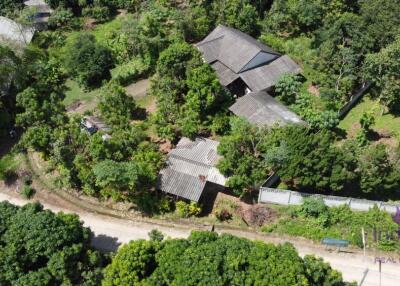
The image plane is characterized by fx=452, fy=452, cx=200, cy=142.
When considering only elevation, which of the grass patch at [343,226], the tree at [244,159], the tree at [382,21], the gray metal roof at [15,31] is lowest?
the grass patch at [343,226]

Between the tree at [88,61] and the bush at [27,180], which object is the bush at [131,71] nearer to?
the tree at [88,61]

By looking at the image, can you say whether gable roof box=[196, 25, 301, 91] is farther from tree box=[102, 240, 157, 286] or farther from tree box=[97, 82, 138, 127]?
tree box=[102, 240, 157, 286]

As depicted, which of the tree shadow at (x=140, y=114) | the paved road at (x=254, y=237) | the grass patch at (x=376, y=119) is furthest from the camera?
the tree shadow at (x=140, y=114)

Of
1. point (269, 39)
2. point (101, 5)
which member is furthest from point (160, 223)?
point (101, 5)

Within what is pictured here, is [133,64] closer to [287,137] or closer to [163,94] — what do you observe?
[163,94]

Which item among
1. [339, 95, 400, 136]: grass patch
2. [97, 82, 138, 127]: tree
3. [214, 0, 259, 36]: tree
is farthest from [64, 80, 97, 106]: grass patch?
[339, 95, 400, 136]: grass patch

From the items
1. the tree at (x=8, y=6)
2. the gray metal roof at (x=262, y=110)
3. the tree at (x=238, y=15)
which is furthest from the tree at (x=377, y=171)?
the tree at (x=8, y=6)
